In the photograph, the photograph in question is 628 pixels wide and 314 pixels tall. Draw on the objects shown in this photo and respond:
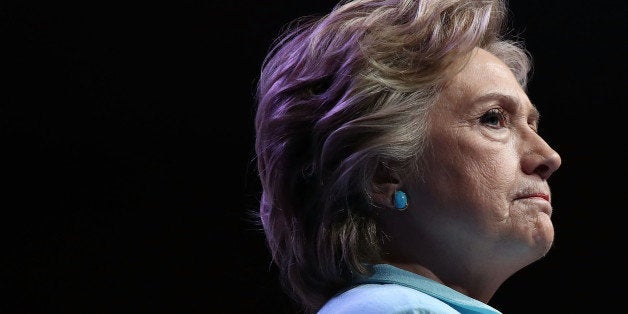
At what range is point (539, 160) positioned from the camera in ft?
4.70

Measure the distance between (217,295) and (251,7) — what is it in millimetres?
819

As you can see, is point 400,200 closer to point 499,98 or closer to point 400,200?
point 400,200

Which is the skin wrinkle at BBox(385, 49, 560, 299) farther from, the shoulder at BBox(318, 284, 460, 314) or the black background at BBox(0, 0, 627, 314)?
the black background at BBox(0, 0, 627, 314)

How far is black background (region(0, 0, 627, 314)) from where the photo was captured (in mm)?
2355

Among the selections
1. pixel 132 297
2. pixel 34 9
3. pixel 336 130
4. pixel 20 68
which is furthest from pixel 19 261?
pixel 336 130

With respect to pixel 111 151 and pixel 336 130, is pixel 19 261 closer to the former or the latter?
pixel 111 151

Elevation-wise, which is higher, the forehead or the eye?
the forehead

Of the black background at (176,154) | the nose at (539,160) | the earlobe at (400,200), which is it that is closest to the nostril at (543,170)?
the nose at (539,160)

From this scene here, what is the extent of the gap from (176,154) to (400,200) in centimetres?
120

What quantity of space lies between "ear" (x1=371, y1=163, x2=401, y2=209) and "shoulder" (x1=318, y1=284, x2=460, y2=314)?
0.53 feet

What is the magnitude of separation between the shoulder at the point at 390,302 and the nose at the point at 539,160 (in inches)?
11.6

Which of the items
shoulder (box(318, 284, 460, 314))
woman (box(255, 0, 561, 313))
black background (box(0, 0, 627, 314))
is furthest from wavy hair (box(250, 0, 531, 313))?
black background (box(0, 0, 627, 314))

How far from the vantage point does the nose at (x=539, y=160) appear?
1.43 metres

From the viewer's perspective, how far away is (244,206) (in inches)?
98.6
